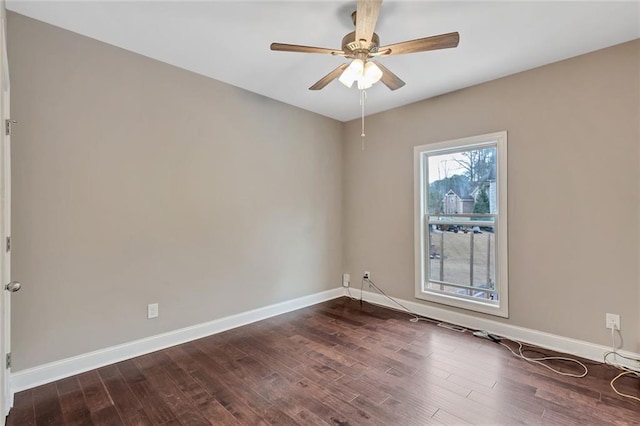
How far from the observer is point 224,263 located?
129 inches

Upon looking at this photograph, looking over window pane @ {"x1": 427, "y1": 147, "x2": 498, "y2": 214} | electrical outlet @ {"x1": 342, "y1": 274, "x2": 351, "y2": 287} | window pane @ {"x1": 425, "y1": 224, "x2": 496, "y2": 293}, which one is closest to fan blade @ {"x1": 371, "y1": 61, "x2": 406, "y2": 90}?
window pane @ {"x1": 427, "y1": 147, "x2": 498, "y2": 214}

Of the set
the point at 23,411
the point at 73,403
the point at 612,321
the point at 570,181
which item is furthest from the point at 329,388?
the point at 570,181

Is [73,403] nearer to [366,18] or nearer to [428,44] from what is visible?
[366,18]

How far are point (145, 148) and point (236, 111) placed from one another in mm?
1057

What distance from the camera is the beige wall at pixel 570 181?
2482mm

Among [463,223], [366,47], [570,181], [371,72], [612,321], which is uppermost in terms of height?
[366,47]

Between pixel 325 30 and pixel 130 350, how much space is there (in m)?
3.08

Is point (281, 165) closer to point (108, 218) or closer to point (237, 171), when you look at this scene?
point (237, 171)

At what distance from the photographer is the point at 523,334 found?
296 centimetres

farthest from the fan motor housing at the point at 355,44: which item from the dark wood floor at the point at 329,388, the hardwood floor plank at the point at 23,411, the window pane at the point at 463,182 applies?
the hardwood floor plank at the point at 23,411

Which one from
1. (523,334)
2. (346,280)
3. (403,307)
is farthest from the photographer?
(346,280)

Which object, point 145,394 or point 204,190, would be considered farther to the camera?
point 204,190

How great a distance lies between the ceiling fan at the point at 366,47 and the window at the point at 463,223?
1.53m

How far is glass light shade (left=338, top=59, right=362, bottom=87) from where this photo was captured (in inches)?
85.5
